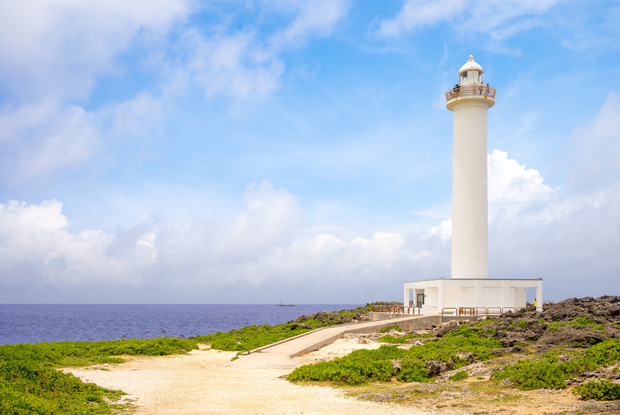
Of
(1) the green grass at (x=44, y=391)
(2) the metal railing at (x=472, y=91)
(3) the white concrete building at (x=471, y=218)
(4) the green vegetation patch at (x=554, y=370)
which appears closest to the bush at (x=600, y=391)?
(4) the green vegetation patch at (x=554, y=370)

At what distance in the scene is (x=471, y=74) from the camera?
1634 inches

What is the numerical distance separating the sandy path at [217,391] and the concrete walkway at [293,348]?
73 cm

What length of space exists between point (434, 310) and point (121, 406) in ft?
97.9

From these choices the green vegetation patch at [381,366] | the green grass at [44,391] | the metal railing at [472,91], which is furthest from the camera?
the metal railing at [472,91]

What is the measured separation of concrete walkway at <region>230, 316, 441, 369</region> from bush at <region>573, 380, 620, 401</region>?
895 cm

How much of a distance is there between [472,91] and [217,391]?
3272cm

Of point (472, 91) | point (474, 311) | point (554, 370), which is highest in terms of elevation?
point (472, 91)

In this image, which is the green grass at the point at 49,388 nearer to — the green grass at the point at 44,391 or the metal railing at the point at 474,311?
the green grass at the point at 44,391

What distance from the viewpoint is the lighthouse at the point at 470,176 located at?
130 ft

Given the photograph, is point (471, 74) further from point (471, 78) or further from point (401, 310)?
point (401, 310)

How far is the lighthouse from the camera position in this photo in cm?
3959

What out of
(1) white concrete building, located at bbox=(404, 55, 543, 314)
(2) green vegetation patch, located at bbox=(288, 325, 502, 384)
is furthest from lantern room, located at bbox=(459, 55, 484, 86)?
(2) green vegetation patch, located at bbox=(288, 325, 502, 384)

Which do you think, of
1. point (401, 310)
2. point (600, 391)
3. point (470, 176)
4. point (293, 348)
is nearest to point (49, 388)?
point (293, 348)

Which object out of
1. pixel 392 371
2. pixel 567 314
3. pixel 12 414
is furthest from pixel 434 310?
pixel 12 414
